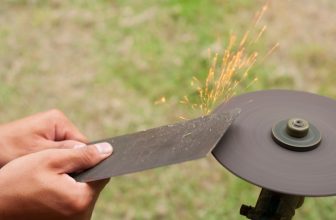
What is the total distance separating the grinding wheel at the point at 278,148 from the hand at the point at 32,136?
0.64 m

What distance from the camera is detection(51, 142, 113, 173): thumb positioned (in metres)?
1.80

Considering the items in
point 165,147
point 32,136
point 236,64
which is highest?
point 165,147

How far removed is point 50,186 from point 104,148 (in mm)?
229

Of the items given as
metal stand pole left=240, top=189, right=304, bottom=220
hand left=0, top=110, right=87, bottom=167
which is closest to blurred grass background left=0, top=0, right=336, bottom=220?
hand left=0, top=110, right=87, bottom=167

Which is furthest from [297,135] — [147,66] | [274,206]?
[147,66]

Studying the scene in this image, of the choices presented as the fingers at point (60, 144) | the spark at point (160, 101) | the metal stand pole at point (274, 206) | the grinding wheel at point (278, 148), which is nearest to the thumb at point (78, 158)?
the fingers at point (60, 144)

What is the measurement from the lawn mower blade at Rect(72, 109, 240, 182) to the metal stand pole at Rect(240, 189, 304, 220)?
307mm

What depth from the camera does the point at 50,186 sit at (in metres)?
1.75

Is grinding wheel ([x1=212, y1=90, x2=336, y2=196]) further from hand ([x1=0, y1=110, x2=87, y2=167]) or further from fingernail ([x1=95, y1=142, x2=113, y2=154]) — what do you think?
hand ([x1=0, y1=110, x2=87, y2=167])

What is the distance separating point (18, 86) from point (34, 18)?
100 centimetres

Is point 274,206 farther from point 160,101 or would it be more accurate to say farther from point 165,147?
point 160,101

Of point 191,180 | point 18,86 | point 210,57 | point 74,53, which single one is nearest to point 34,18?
point 74,53

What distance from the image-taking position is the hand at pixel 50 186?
177 cm

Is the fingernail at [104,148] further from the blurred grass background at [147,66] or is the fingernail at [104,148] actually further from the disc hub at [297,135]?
the blurred grass background at [147,66]
